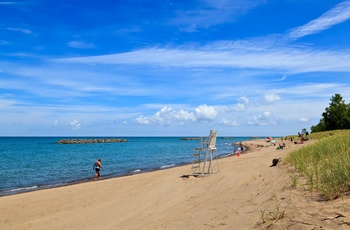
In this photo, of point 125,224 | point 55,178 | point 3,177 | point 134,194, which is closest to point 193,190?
point 134,194

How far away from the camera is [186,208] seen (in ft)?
29.7

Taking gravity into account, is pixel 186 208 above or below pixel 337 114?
below

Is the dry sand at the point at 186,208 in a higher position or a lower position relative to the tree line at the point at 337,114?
lower

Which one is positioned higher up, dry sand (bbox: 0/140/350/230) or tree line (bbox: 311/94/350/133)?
tree line (bbox: 311/94/350/133)

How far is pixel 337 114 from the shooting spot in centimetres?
6425

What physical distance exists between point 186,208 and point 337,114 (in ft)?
212

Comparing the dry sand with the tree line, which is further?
the tree line

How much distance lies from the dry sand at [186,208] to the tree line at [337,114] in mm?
58147

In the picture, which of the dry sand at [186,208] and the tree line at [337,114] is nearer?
the dry sand at [186,208]

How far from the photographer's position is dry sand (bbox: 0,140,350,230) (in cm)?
562

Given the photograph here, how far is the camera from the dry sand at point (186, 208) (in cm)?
562

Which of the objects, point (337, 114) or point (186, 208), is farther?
point (337, 114)

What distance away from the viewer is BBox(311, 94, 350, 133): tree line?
63.1 m

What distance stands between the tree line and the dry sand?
58147mm
